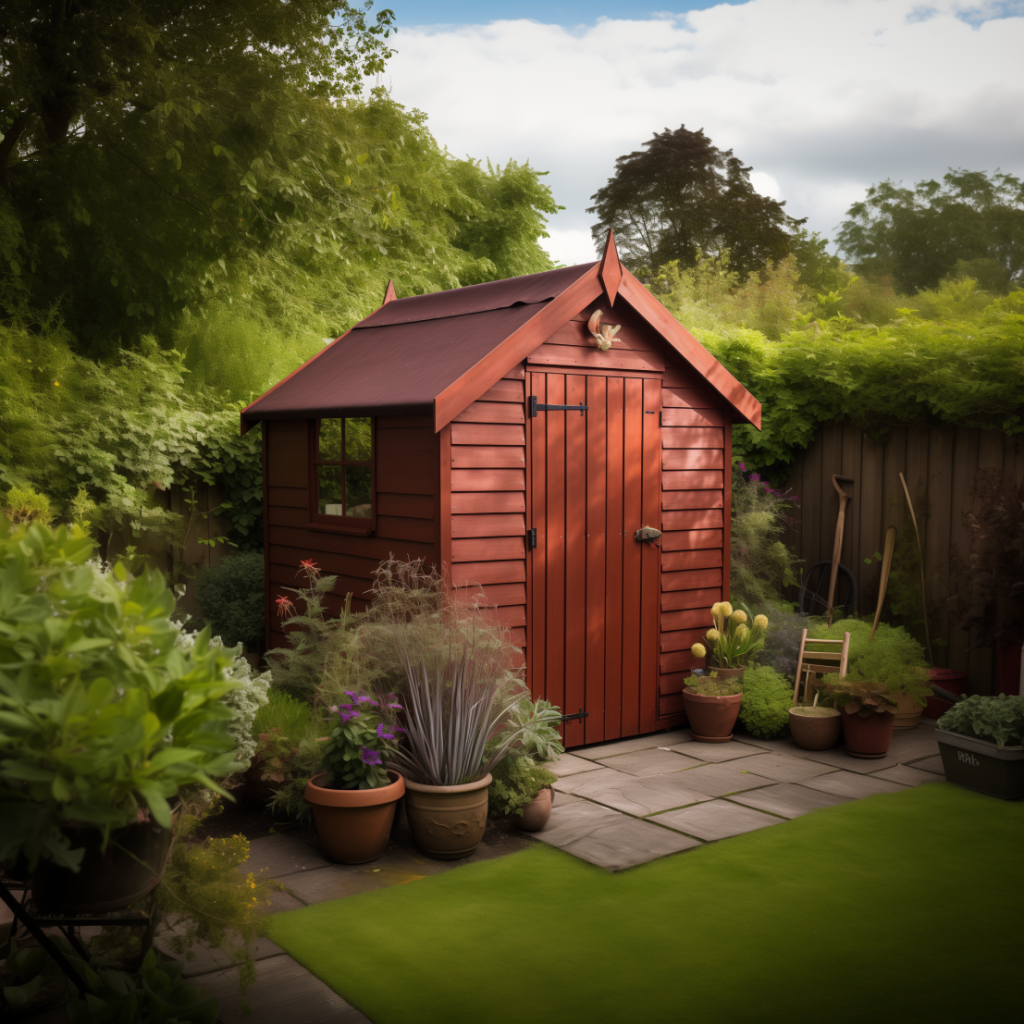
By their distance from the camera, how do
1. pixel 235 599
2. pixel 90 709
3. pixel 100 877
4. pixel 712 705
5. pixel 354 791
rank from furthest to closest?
pixel 235 599, pixel 712 705, pixel 354 791, pixel 100 877, pixel 90 709

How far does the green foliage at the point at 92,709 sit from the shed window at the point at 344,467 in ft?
14.4

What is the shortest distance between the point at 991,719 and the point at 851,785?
90 centimetres

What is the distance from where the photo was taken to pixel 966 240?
119ft

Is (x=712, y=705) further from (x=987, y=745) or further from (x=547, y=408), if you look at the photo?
(x=547, y=408)

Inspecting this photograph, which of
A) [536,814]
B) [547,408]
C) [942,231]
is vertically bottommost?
[536,814]

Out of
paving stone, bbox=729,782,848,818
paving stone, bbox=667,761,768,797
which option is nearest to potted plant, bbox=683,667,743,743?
paving stone, bbox=667,761,768,797

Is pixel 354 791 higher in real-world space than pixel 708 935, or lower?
higher

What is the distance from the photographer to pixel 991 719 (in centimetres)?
537

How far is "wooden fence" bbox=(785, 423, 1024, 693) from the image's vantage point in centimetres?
712

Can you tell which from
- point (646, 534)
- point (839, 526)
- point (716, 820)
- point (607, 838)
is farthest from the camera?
point (839, 526)

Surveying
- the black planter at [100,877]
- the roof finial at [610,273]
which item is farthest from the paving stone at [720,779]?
the black planter at [100,877]

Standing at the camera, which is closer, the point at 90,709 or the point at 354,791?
the point at 90,709

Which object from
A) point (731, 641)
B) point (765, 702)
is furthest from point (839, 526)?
point (765, 702)

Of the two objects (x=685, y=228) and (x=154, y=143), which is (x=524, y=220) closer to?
(x=685, y=228)
